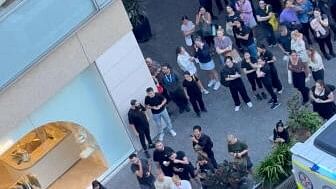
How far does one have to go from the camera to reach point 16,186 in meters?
18.6

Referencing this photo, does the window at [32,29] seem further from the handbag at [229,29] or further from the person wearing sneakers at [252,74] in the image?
the handbag at [229,29]

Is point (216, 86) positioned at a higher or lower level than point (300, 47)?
lower

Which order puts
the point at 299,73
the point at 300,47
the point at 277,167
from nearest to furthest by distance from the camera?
the point at 277,167
the point at 299,73
the point at 300,47

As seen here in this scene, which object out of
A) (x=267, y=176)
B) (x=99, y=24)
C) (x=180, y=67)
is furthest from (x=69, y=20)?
(x=267, y=176)

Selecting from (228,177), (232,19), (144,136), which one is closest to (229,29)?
(232,19)

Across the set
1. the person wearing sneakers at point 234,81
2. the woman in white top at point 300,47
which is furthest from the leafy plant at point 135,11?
the woman in white top at point 300,47

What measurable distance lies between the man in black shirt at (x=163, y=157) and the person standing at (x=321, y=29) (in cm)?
476

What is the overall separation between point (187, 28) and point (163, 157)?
15.8ft

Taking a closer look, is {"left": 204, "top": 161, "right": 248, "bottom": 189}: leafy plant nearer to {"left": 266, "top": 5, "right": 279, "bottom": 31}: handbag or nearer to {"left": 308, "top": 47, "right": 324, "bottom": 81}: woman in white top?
{"left": 308, "top": 47, "right": 324, "bottom": 81}: woman in white top

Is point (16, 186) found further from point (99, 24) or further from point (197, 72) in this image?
point (197, 72)

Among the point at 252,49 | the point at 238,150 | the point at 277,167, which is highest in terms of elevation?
the point at 252,49

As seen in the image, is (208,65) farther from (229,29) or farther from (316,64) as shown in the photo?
(316,64)

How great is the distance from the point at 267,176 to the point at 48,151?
16.3 feet

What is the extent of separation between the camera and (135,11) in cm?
2212
